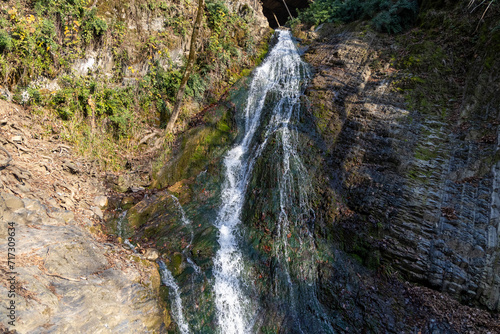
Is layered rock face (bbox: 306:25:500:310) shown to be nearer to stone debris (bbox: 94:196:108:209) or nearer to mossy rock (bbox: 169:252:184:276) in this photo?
mossy rock (bbox: 169:252:184:276)

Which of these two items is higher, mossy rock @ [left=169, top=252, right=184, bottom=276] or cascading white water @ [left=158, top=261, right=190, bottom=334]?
mossy rock @ [left=169, top=252, right=184, bottom=276]

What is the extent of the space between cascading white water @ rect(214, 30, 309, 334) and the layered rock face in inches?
60.9

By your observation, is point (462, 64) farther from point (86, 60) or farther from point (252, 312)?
point (86, 60)

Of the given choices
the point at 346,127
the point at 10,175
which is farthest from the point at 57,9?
the point at 346,127

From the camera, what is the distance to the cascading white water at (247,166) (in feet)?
21.4

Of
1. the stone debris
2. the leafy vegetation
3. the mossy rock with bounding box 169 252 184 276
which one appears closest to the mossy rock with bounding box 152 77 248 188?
the stone debris

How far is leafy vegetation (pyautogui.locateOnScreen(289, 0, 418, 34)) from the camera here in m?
12.8

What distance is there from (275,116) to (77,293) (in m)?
8.86

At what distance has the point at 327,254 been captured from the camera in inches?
281

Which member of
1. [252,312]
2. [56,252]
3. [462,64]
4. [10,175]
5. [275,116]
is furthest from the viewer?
[275,116]

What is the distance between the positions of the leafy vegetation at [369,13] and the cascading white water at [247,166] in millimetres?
3681

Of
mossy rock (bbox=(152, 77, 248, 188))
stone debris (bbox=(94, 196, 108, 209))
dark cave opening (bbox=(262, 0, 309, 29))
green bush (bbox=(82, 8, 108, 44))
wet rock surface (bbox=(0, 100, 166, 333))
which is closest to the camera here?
wet rock surface (bbox=(0, 100, 166, 333))

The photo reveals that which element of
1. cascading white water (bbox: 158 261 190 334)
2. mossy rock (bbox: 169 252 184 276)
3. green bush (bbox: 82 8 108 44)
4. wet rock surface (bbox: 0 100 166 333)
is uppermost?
green bush (bbox: 82 8 108 44)

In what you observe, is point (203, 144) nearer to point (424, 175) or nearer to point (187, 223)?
point (187, 223)
